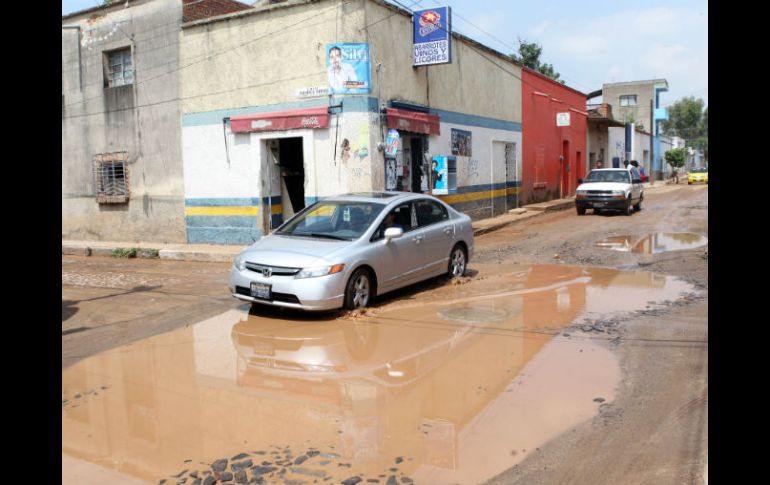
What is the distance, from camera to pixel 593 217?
21609 mm

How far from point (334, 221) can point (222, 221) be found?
815cm

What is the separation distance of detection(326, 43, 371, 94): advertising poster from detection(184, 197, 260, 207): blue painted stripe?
3.56 metres

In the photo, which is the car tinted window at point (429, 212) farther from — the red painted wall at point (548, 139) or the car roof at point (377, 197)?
the red painted wall at point (548, 139)

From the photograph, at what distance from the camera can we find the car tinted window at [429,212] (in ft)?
32.1

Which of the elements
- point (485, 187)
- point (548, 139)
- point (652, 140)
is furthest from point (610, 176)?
point (652, 140)

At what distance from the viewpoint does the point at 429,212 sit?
10047mm

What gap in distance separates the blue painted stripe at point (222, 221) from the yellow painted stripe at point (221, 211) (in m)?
0.08

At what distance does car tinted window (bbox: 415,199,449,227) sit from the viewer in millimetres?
9797

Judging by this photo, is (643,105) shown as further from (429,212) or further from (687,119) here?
(429,212)

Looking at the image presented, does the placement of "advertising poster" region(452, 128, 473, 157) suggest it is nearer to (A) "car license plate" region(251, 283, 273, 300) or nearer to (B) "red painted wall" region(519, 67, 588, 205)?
(B) "red painted wall" region(519, 67, 588, 205)

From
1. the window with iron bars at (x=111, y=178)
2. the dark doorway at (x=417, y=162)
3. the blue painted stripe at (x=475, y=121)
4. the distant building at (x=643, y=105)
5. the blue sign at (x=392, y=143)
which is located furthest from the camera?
the distant building at (x=643, y=105)

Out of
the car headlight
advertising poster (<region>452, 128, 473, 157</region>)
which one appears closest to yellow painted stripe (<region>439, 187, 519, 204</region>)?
advertising poster (<region>452, 128, 473, 157</region>)

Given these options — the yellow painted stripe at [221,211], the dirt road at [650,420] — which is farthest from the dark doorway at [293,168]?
the dirt road at [650,420]
